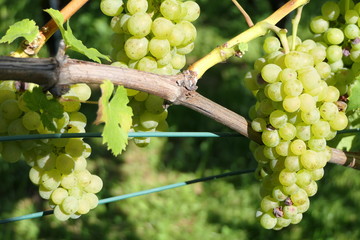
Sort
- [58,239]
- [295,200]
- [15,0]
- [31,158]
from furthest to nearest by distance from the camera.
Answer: [15,0], [58,239], [295,200], [31,158]

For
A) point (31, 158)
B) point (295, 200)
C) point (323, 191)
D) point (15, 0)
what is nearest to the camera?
point (31, 158)

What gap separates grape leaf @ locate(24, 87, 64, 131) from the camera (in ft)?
2.76

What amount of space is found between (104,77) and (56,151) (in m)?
0.23

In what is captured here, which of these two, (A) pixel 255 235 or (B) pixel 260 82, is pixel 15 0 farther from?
(B) pixel 260 82

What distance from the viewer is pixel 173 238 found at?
236 cm

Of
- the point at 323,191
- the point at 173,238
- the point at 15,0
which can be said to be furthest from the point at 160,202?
the point at 15,0

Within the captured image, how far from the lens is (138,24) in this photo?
94 centimetres

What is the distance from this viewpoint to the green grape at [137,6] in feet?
3.12

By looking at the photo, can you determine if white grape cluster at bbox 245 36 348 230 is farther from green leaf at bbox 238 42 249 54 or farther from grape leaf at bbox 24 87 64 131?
grape leaf at bbox 24 87 64 131

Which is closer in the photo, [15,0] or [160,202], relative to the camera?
[160,202]

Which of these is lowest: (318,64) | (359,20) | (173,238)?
(173,238)

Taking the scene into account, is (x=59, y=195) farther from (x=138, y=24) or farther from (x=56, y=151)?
(x=138, y=24)

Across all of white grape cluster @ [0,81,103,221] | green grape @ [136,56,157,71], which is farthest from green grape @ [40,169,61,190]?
green grape @ [136,56,157,71]

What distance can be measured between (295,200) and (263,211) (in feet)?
0.29
